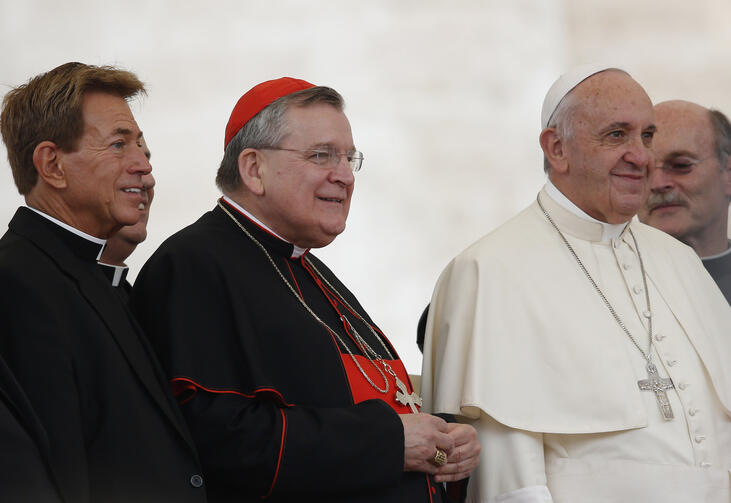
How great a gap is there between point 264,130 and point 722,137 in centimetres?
266

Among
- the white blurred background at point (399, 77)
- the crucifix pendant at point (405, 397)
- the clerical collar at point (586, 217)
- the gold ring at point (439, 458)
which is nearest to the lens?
the gold ring at point (439, 458)

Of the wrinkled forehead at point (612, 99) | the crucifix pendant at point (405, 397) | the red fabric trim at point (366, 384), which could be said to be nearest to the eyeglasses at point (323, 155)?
the red fabric trim at point (366, 384)

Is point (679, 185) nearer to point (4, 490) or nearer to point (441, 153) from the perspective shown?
point (441, 153)

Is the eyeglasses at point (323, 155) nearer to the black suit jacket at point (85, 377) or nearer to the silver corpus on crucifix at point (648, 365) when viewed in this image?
the black suit jacket at point (85, 377)

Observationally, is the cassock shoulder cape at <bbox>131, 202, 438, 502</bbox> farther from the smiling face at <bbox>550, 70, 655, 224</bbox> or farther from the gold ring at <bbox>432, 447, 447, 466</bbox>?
the smiling face at <bbox>550, 70, 655, 224</bbox>

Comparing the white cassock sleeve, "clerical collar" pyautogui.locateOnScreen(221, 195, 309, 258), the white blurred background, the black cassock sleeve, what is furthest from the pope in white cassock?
the white blurred background

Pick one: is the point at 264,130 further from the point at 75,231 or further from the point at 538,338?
the point at 538,338

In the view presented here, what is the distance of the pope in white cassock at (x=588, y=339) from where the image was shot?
3.16 metres

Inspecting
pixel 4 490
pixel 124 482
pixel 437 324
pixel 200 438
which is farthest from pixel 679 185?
pixel 4 490

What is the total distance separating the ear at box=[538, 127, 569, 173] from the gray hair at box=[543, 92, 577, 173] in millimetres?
21

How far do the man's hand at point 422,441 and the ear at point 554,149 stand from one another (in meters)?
1.25

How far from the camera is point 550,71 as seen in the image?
704 cm

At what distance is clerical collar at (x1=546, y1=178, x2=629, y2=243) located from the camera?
144 inches

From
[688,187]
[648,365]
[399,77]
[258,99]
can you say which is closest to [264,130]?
[258,99]
